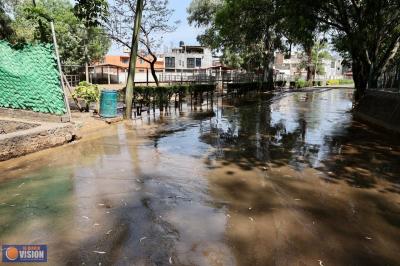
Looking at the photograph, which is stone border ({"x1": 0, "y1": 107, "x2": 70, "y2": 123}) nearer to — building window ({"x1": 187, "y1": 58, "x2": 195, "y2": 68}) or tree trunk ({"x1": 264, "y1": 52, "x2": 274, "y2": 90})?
tree trunk ({"x1": 264, "y1": 52, "x2": 274, "y2": 90})

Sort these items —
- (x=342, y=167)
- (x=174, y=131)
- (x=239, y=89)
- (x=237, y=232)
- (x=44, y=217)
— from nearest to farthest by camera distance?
(x=237, y=232) → (x=44, y=217) → (x=342, y=167) → (x=174, y=131) → (x=239, y=89)

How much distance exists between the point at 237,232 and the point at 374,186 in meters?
2.99

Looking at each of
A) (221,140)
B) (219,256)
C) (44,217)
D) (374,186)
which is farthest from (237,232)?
(221,140)

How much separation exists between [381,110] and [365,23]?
5.13 m

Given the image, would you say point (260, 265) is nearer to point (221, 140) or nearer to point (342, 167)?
point (342, 167)

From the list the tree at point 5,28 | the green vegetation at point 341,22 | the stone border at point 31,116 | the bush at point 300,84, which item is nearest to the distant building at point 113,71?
the green vegetation at point 341,22

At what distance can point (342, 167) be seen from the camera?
655 cm

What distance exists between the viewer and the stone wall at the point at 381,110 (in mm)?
10877

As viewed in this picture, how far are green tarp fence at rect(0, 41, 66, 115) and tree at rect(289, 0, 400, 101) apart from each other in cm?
1161

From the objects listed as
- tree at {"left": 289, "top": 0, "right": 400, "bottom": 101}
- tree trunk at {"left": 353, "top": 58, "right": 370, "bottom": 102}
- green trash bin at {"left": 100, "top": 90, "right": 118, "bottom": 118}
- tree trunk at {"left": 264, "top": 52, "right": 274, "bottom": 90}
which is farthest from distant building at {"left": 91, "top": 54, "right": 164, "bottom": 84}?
green trash bin at {"left": 100, "top": 90, "right": 118, "bottom": 118}

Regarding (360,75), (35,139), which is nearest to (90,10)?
(35,139)

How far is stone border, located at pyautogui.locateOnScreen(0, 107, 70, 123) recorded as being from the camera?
8.68m

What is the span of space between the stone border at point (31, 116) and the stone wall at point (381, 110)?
9.90 meters

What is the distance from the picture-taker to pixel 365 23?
15.2 m
